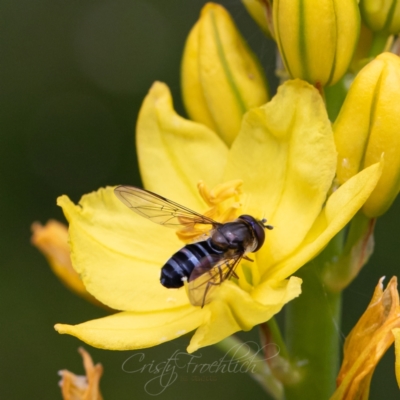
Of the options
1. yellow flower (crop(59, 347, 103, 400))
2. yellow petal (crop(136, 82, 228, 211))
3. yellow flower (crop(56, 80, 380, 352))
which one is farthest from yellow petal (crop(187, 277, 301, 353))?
yellow petal (crop(136, 82, 228, 211))

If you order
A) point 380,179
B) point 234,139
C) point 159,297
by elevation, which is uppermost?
point 234,139

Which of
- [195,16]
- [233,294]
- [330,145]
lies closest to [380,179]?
[330,145]

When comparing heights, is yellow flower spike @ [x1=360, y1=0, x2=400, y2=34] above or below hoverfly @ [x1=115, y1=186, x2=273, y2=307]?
above

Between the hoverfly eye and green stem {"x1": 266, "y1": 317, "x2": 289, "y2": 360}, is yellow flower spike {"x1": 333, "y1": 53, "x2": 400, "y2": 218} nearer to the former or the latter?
the hoverfly eye

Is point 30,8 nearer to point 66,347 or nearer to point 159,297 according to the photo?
point 66,347

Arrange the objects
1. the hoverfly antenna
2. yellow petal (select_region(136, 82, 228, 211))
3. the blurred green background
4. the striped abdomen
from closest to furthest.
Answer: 1. the striped abdomen
2. the hoverfly antenna
3. yellow petal (select_region(136, 82, 228, 211))
4. the blurred green background

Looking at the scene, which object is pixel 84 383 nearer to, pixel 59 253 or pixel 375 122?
pixel 59 253
